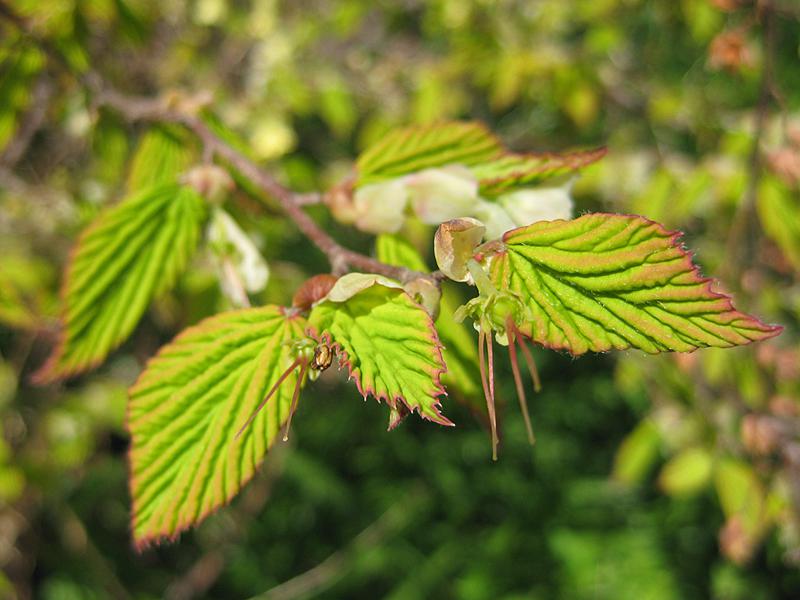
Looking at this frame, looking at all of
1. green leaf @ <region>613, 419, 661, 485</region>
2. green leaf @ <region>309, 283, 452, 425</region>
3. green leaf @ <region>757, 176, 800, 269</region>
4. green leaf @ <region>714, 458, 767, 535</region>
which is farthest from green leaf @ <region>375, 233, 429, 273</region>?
green leaf @ <region>613, 419, 661, 485</region>

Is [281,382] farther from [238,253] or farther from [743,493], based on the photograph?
[743,493]

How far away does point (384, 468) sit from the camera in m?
2.27

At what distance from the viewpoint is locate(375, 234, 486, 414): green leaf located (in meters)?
0.54

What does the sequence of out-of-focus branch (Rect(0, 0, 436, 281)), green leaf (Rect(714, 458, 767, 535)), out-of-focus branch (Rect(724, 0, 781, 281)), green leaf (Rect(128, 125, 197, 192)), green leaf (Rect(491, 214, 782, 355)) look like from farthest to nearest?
green leaf (Rect(714, 458, 767, 535)), out-of-focus branch (Rect(724, 0, 781, 281)), green leaf (Rect(128, 125, 197, 192)), out-of-focus branch (Rect(0, 0, 436, 281)), green leaf (Rect(491, 214, 782, 355))

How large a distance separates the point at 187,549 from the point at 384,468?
2.18 ft

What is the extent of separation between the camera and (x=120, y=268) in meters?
0.64

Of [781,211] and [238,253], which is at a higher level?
[238,253]

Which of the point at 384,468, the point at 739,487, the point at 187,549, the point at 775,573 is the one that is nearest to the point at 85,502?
the point at 187,549

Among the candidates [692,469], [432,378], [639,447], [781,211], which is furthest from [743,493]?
[432,378]

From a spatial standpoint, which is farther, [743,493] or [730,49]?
[743,493]

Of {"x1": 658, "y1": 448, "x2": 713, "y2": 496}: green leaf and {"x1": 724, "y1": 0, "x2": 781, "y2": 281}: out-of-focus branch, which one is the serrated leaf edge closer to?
{"x1": 724, "y1": 0, "x2": 781, "y2": 281}: out-of-focus branch

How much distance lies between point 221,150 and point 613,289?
42 cm

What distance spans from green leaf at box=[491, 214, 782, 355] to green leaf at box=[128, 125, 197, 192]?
0.51 metres

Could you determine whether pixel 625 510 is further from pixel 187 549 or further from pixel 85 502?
pixel 85 502
